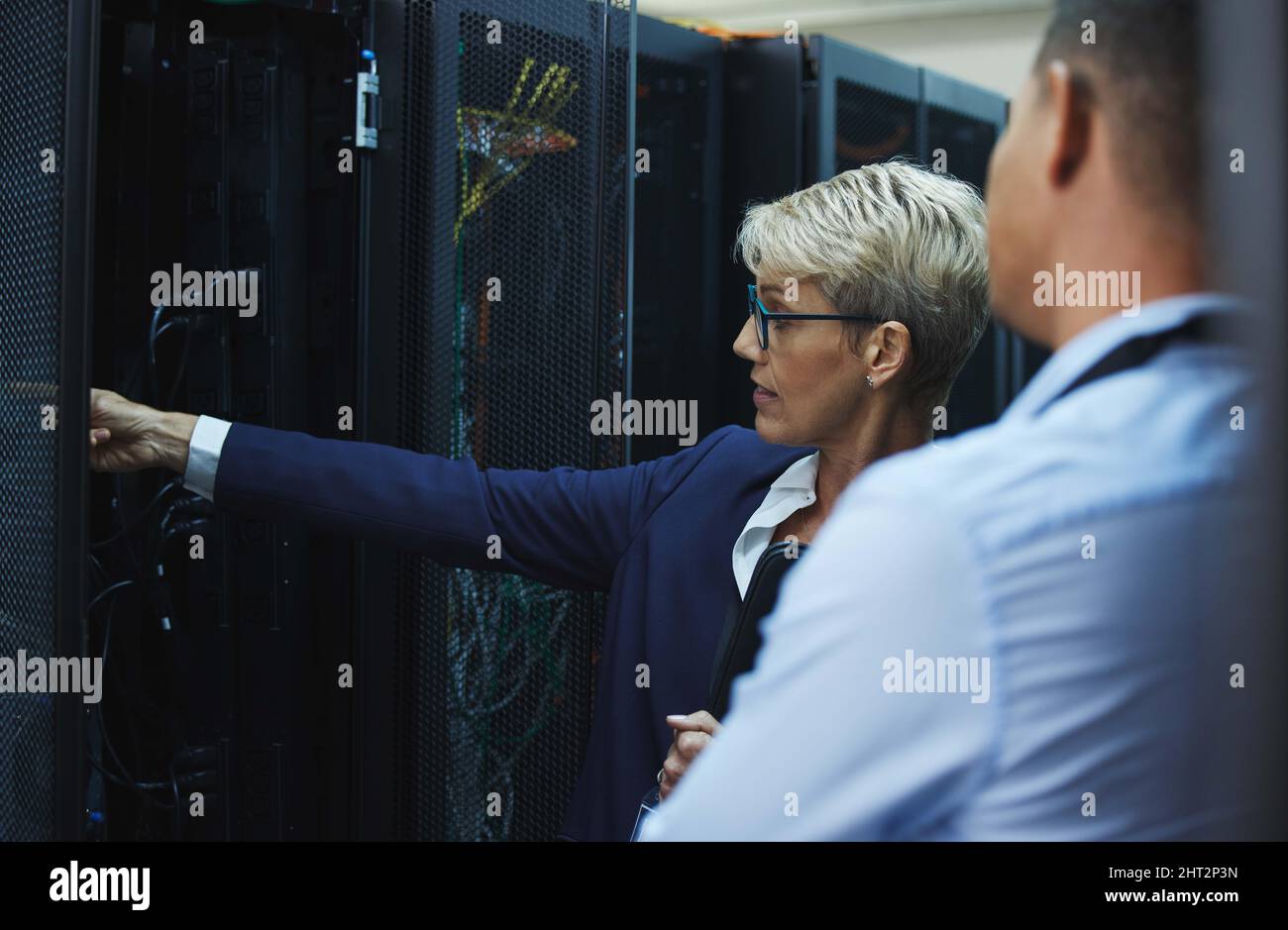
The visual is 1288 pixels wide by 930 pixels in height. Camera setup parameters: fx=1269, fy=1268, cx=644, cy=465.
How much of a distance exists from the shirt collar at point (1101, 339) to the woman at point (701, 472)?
2.95ft

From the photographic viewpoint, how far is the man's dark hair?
1.72 feet

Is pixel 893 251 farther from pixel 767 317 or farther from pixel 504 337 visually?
pixel 504 337

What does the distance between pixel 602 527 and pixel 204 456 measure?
49cm

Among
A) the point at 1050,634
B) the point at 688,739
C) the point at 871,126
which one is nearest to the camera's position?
the point at 1050,634

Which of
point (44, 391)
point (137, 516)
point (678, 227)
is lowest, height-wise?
point (137, 516)

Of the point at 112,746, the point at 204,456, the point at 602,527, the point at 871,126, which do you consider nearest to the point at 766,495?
the point at 602,527

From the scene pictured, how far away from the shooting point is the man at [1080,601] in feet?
1.68

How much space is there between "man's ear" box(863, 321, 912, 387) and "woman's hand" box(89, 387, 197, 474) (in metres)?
0.82

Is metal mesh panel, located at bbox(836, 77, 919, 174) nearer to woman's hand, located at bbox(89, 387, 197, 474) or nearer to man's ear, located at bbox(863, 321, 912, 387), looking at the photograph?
man's ear, located at bbox(863, 321, 912, 387)

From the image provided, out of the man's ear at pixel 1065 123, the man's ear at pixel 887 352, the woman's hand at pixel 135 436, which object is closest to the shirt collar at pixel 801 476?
the man's ear at pixel 887 352

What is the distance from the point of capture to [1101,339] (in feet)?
1.85

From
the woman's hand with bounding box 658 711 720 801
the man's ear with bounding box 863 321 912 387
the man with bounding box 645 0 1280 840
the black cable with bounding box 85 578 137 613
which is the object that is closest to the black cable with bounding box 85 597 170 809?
the black cable with bounding box 85 578 137 613
